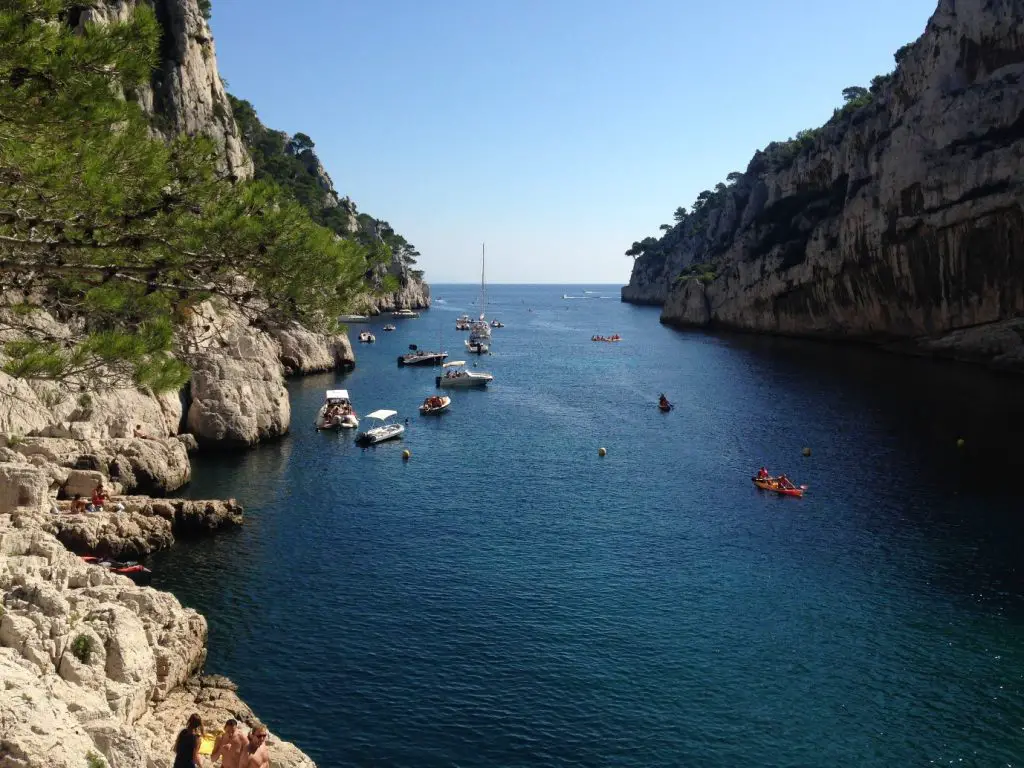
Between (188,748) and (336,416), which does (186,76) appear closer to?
(336,416)

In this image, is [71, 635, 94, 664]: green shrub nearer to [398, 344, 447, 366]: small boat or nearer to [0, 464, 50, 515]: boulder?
[0, 464, 50, 515]: boulder

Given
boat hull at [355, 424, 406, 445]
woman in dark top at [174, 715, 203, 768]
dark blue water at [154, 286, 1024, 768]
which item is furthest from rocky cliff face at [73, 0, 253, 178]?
woman in dark top at [174, 715, 203, 768]

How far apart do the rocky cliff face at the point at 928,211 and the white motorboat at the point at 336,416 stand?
5274cm

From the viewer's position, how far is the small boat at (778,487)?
38.2m

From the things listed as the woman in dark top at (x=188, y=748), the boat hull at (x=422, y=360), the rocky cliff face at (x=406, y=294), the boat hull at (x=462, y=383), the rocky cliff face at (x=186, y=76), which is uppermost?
the rocky cliff face at (x=186, y=76)

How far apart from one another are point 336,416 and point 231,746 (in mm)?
38086

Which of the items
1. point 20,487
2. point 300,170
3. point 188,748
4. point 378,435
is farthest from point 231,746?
point 300,170

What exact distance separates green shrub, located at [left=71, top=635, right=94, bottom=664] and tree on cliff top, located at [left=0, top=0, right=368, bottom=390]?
5287 mm

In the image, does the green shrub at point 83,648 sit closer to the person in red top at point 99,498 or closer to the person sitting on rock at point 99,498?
the person sitting on rock at point 99,498

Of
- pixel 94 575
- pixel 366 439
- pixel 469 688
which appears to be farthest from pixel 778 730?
pixel 366 439

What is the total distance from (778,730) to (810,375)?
57.4 meters

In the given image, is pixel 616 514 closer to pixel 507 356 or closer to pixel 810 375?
pixel 810 375

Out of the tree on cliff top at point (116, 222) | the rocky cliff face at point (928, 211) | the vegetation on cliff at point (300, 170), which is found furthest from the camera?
the vegetation on cliff at point (300, 170)

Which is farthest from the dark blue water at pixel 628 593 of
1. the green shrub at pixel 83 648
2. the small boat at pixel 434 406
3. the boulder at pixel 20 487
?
the small boat at pixel 434 406
